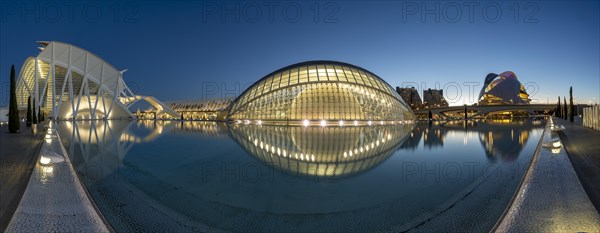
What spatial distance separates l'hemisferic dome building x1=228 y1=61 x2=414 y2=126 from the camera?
1384 inches

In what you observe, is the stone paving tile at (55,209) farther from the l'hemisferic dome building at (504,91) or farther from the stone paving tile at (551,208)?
the l'hemisferic dome building at (504,91)

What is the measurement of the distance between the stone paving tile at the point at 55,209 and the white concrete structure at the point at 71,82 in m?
57.6

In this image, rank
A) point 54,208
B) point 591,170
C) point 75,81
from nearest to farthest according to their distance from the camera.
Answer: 1. point 54,208
2. point 591,170
3. point 75,81

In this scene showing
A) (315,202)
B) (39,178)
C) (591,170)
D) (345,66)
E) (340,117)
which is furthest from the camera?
(345,66)

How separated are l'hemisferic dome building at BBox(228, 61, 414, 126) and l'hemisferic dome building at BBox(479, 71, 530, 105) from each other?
78576mm

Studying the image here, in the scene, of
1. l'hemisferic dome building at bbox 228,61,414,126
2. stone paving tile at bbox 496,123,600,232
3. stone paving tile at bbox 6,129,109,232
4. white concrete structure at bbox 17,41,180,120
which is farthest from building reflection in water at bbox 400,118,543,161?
white concrete structure at bbox 17,41,180,120

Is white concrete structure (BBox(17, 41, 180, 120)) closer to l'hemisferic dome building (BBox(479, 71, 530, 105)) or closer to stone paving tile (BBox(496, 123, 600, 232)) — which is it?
stone paving tile (BBox(496, 123, 600, 232))

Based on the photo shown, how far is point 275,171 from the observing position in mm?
7363

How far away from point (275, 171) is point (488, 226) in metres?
4.41

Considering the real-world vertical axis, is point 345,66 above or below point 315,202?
above

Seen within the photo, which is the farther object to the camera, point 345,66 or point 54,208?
point 345,66

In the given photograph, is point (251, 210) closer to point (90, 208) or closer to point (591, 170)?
point (90, 208)

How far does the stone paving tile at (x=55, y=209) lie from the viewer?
3.70m

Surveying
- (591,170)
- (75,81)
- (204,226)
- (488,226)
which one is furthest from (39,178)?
(75,81)
